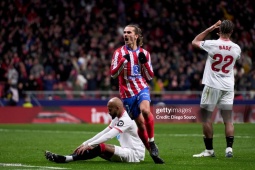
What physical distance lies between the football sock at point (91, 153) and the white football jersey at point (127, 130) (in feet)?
1.36

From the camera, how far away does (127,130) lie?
38.9ft

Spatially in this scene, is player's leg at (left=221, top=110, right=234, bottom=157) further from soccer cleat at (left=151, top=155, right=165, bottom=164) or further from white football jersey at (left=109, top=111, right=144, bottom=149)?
white football jersey at (left=109, top=111, right=144, bottom=149)

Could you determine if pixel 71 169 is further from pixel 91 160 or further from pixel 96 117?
pixel 96 117

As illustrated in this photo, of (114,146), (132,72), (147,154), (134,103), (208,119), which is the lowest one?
(147,154)

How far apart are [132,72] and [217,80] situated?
1.80 m

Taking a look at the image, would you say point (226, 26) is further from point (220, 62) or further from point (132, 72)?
point (132, 72)

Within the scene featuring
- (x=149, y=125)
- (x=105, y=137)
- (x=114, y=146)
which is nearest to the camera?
(x=105, y=137)

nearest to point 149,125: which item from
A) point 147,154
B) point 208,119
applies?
point 208,119

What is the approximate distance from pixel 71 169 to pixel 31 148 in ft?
16.3

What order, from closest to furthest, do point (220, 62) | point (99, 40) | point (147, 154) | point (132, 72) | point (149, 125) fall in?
point (149, 125) < point (132, 72) < point (220, 62) < point (147, 154) < point (99, 40)

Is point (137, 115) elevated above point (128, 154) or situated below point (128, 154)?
above

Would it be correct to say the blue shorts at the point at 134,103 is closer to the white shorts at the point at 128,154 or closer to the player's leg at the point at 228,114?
the white shorts at the point at 128,154

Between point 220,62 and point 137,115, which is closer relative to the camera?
point 137,115

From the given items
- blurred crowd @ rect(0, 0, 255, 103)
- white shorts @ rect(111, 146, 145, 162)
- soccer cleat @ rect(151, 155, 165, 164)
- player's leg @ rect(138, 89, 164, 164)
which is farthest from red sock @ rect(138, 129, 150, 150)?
blurred crowd @ rect(0, 0, 255, 103)
